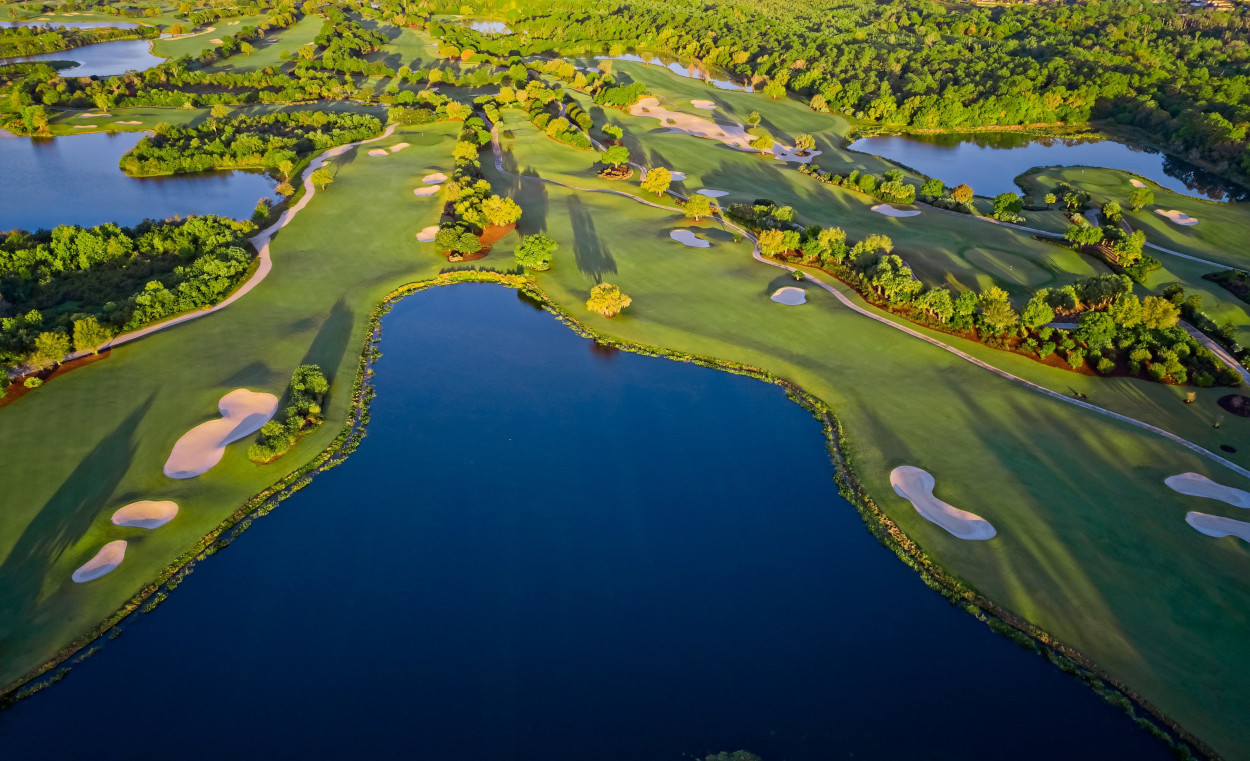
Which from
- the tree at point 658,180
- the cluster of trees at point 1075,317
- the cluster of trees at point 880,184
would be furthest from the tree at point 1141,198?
the tree at point 658,180

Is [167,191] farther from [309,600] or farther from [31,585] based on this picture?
[309,600]

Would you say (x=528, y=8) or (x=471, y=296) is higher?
(x=528, y=8)

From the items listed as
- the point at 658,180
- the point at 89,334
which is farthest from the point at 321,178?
the point at 658,180

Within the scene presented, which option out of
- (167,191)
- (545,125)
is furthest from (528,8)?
(167,191)

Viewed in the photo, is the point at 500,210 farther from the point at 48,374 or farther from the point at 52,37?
the point at 52,37

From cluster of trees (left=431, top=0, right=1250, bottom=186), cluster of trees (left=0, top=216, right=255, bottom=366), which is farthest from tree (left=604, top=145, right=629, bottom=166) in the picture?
cluster of trees (left=431, top=0, right=1250, bottom=186)

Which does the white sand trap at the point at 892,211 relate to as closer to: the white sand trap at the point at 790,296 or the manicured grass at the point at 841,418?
the manicured grass at the point at 841,418
